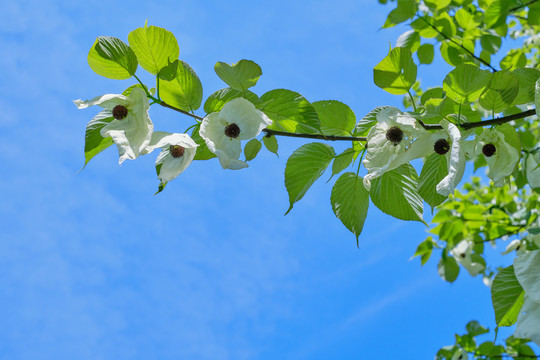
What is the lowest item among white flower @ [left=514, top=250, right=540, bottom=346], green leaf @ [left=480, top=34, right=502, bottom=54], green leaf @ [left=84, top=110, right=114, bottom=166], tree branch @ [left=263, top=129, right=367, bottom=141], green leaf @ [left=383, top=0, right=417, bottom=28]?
white flower @ [left=514, top=250, right=540, bottom=346]

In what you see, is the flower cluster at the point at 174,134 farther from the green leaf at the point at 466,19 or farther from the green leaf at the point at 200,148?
the green leaf at the point at 466,19

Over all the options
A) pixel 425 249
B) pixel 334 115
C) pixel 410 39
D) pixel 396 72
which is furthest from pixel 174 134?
pixel 425 249

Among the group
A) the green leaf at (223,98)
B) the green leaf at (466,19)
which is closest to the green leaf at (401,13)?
the green leaf at (466,19)

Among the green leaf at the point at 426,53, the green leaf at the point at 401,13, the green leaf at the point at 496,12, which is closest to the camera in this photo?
the green leaf at the point at 496,12

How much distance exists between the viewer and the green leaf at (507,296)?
2.16ft

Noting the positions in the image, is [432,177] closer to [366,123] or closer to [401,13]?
[366,123]

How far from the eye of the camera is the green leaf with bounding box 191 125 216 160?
0.64m

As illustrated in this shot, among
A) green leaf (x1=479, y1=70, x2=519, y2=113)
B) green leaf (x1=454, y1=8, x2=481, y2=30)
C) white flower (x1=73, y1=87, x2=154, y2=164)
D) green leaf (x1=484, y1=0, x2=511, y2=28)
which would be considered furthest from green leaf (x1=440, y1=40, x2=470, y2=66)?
white flower (x1=73, y1=87, x2=154, y2=164)

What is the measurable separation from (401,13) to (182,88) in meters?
1.13

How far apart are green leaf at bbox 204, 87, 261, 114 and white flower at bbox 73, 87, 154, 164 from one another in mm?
91

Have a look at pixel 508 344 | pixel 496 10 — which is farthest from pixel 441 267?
pixel 496 10

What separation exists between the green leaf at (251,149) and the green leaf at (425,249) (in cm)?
143

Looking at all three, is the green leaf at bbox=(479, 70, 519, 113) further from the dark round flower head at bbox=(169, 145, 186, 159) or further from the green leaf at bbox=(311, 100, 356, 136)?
the dark round flower head at bbox=(169, 145, 186, 159)

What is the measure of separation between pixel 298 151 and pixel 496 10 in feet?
3.14
